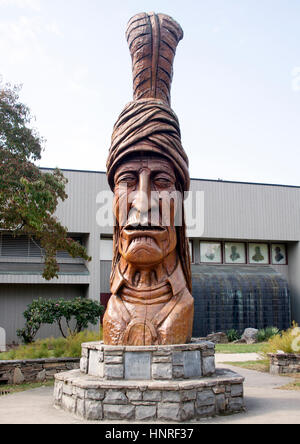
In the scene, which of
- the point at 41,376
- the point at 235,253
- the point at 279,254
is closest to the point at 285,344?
the point at 41,376

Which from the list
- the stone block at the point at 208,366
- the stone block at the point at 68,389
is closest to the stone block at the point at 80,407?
the stone block at the point at 68,389

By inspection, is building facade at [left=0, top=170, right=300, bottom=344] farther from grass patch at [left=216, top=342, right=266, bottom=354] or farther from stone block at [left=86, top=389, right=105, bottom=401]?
stone block at [left=86, top=389, right=105, bottom=401]

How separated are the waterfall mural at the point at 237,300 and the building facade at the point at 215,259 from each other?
47 mm

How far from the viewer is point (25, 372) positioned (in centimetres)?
943

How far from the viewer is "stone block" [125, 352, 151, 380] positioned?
5934mm

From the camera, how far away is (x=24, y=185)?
919 centimetres

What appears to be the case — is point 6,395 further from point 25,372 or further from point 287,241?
point 287,241

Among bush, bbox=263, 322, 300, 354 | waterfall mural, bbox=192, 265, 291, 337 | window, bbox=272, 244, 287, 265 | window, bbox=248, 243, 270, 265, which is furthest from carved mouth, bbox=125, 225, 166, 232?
window, bbox=272, 244, 287, 265

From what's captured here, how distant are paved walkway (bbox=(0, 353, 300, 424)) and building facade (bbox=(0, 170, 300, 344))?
37.5ft

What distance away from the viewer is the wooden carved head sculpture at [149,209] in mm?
6441

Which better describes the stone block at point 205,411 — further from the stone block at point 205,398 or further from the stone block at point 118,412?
the stone block at point 118,412

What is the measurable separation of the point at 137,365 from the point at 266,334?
15311mm

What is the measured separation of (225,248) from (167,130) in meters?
17.5

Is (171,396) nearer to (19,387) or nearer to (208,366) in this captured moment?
(208,366)
